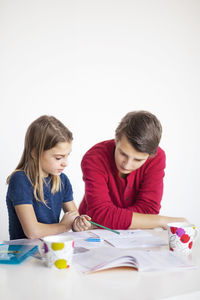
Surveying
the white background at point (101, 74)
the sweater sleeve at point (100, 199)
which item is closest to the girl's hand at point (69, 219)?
the sweater sleeve at point (100, 199)

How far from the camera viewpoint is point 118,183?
1683 millimetres

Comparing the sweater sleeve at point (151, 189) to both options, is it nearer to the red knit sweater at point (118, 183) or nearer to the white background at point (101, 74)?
the red knit sweater at point (118, 183)

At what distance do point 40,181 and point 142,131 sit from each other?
18.6 inches

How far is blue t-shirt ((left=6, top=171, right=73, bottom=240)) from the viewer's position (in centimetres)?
141

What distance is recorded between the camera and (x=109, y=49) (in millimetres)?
3197

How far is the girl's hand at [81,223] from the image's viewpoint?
Result: 1308 millimetres

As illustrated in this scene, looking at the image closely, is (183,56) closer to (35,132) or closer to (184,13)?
(184,13)

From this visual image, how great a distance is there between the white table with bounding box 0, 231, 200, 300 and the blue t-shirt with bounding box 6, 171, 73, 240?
54 centimetres

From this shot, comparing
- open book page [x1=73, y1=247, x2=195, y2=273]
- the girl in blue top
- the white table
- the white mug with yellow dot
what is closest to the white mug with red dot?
open book page [x1=73, y1=247, x2=195, y2=273]

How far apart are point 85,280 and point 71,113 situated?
2340 millimetres

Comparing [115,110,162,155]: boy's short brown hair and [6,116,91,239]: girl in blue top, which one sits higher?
[115,110,162,155]: boy's short brown hair

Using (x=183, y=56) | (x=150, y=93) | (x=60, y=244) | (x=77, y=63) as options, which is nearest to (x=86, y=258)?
(x=60, y=244)

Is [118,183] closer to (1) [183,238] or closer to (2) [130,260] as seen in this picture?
(1) [183,238]

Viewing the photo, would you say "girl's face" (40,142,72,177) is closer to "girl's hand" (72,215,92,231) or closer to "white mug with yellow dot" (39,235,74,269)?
"girl's hand" (72,215,92,231)
